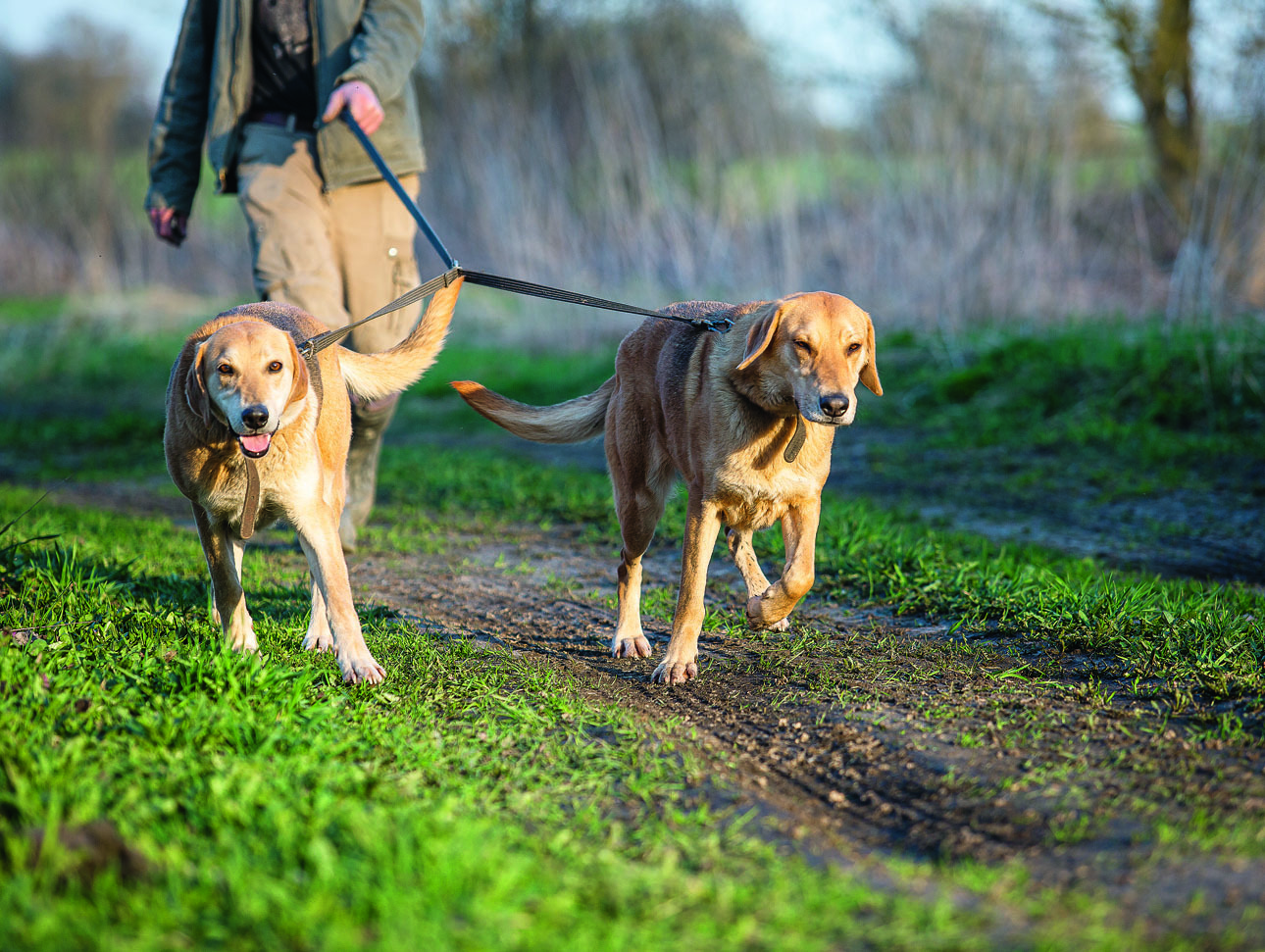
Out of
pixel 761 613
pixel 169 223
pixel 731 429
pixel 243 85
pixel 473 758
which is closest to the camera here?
pixel 473 758

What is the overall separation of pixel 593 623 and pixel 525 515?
1.82 m

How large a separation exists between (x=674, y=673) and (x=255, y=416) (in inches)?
57.6

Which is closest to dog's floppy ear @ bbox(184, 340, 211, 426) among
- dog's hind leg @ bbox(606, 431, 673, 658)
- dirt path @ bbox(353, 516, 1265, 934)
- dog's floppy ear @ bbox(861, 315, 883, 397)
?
dirt path @ bbox(353, 516, 1265, 934)

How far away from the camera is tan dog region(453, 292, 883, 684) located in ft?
10.2

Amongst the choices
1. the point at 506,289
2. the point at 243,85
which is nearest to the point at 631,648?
the point at 506,289

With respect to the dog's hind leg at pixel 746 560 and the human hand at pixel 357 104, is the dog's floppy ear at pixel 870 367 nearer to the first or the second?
the dog's hind leg at pixel 746 560

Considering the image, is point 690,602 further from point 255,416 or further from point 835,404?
point 255,416

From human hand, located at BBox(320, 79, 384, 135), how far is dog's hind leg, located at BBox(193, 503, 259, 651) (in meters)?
1.83

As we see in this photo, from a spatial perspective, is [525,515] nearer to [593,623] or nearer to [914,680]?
[593,623]

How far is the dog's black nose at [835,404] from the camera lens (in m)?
2.95

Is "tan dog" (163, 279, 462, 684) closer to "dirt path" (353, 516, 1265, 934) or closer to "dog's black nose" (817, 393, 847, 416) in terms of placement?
"dirt path" (353, 516, 1265, 934)

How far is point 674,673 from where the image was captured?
3287mm

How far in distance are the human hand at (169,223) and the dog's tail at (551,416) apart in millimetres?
1837

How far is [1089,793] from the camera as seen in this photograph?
8.05 feet
